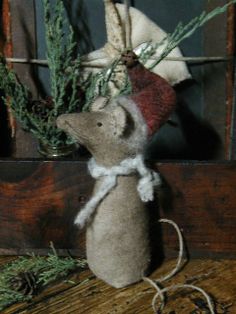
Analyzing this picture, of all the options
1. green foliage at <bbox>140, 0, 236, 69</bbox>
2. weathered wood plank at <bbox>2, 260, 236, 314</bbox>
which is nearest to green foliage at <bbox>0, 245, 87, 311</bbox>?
weathered wood plank at <bbox>2, 260, 236, 314</bbox>

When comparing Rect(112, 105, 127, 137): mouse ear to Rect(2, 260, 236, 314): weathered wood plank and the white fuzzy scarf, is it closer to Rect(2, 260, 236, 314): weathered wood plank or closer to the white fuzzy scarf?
the white fuzzy scarf

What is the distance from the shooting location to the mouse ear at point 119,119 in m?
0.54

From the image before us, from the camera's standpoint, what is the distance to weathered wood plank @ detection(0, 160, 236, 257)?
2.09 feet

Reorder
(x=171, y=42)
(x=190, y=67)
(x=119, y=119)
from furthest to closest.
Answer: (x=190, y=67) < (x=171, y=42) < (x=119, y=119)

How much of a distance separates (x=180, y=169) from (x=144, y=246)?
0.34ft

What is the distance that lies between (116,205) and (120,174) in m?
0.04

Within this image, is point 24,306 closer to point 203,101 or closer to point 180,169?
point 180,169

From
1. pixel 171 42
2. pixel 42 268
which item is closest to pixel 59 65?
pixel 171 42

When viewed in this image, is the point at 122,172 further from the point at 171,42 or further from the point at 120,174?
the point at 171,42

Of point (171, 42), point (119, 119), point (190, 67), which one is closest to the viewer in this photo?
point (119, 119)

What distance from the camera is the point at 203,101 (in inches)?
30.2

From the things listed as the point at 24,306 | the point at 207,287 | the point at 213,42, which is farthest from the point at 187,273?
the point at 213,42

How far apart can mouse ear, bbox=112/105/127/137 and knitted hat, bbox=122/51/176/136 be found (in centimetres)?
3

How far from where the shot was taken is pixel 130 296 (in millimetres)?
618
